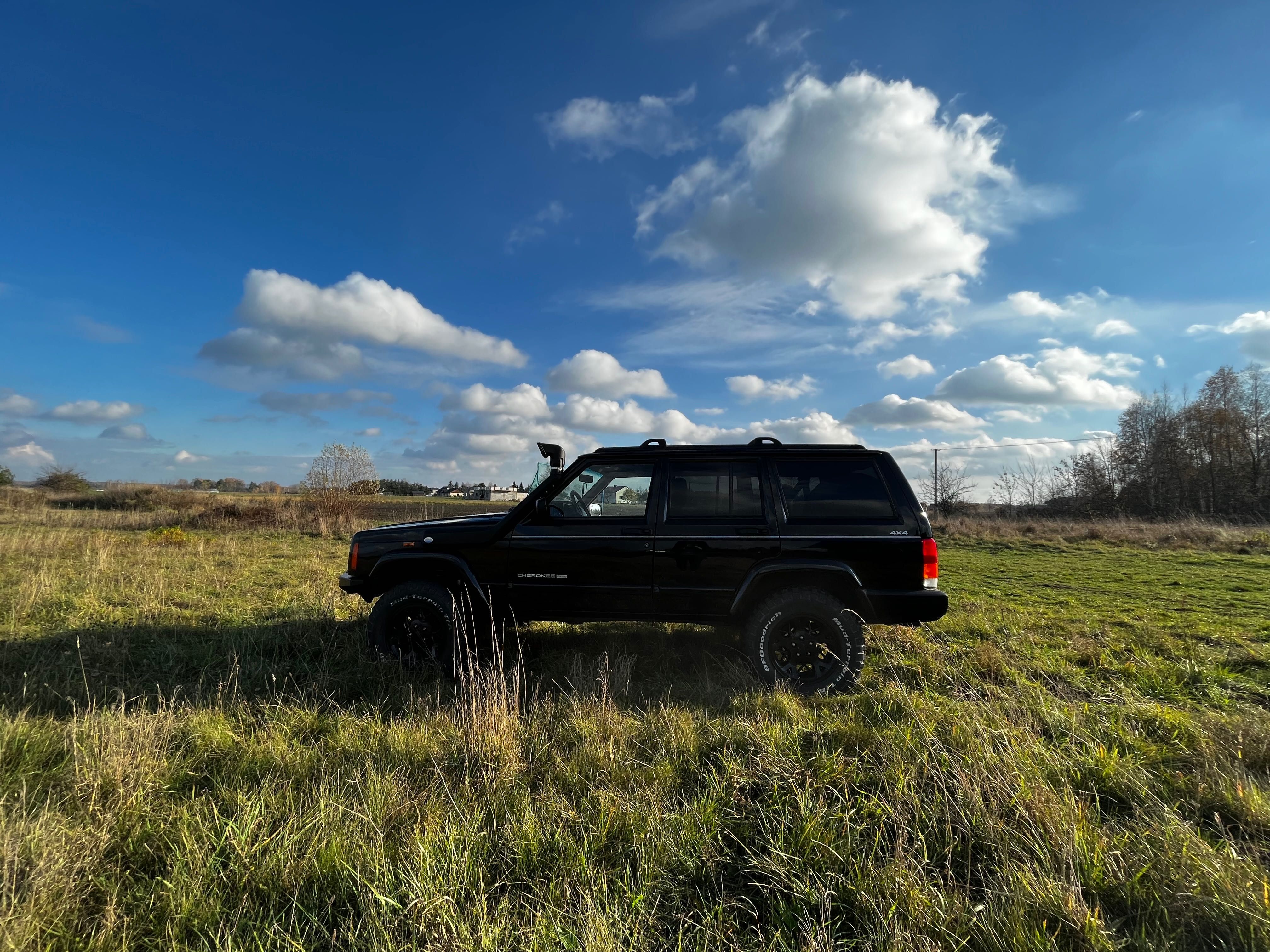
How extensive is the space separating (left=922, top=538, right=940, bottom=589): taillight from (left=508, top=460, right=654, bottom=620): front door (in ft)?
6.80

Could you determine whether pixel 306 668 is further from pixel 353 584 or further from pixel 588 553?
pixel 588 553

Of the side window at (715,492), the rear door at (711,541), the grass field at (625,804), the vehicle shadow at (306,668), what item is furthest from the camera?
the side window at (715,492)

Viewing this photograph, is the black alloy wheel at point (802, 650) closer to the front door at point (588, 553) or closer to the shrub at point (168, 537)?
the front door at point (588, 553)

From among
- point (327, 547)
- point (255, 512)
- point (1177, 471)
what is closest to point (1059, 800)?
point (327, 547)

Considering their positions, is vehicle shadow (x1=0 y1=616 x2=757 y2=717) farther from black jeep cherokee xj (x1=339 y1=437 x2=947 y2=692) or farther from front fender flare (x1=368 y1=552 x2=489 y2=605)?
front fender flare (x1=368 y1=552 x2=489 y2=605)

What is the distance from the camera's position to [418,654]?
4434mm

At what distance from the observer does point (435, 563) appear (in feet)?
14.8

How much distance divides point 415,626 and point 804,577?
3.19 metres

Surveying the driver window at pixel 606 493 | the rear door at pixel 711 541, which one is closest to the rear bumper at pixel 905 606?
the rear door at pixel 711 541

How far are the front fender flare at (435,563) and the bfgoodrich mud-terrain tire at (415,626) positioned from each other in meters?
0.19

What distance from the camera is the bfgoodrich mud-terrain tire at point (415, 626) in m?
4.38

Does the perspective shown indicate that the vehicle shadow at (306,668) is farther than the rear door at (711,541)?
No

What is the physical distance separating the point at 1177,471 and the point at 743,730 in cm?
4681

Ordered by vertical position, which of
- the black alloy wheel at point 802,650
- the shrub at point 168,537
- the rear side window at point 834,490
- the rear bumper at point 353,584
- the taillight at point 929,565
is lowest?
the black alloy wheel at point 802,650
